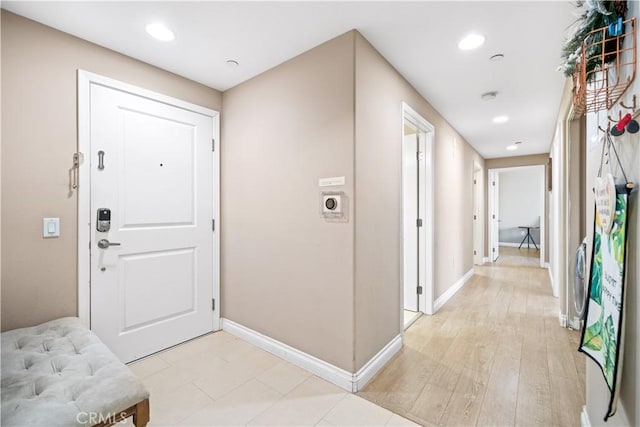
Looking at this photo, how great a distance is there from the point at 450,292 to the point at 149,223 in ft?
12.3

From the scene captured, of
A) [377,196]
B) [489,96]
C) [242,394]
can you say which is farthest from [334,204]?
[489,96]

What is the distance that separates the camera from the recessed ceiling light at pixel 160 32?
189cm

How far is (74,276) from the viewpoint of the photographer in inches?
78.5

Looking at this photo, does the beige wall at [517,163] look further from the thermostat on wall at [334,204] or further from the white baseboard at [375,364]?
the thermostat on wall at [334,204]

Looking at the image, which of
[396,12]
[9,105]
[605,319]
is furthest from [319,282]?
[9,105]

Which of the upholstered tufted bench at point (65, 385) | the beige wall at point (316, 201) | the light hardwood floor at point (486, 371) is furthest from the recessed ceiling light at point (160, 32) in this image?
the light hardwood floor at point (486, 371)

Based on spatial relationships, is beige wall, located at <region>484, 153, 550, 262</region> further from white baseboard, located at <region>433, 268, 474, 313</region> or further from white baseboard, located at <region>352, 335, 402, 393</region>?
white baseboard, located at <region>352, 335, 402, 393</region>

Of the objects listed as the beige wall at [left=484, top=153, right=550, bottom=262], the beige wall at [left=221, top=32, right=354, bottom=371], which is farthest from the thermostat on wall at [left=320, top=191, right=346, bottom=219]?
the beige wall at [left=484, top=153, right=550, bottom=262]

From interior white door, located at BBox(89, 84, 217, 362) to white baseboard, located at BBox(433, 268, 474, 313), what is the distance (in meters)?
2.56

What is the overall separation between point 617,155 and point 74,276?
3008mm

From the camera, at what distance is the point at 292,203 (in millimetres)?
2268

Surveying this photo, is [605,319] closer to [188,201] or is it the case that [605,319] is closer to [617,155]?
[617,155]

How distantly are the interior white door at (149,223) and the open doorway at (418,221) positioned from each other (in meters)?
2.18

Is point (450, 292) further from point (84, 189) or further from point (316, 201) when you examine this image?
point (84, 189)
